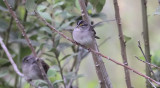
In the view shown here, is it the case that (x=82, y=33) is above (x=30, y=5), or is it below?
below

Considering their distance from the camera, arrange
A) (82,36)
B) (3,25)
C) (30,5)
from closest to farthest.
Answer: (30,5), (82,36), (3,25)

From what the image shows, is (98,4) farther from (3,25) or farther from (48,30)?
(3,25)

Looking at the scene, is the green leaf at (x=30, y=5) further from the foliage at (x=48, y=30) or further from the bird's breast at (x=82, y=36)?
the bird's breast at (x=82, y=36)

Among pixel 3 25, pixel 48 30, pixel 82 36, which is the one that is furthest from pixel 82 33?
pixel 3 25

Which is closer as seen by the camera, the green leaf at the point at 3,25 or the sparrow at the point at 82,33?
the sparrow at the point at 82,33

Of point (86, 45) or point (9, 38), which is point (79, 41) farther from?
point (9, 38)

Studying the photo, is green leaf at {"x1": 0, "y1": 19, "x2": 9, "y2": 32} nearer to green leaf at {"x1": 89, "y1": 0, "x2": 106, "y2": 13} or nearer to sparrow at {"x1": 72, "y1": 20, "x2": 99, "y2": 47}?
sparrow at {"x1": 72, "y1": 20, "x2": 99, "y2": 47}

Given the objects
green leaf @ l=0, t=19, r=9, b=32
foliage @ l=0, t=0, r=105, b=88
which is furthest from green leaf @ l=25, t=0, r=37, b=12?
green leaf @ l=0, t=19, r=9, b=32

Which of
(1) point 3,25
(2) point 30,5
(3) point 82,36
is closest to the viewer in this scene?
(2) point 30,5

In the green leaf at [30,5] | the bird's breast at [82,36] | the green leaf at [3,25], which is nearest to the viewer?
the green leaf at [30,5]

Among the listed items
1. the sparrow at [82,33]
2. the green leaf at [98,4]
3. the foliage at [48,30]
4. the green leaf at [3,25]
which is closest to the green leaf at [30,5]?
the foliage at [48,30]

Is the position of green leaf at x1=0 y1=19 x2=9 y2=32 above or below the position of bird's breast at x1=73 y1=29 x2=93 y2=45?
above

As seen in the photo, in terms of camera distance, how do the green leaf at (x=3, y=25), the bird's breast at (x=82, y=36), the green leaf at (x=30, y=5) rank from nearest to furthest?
the green leaf at (x=30, y=5)
the bird's breast at (x=82, y=36)
the green leaf at (x=3, y=25)

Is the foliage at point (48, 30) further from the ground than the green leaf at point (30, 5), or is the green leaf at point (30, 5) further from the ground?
the green leaf at point (30, 5)
